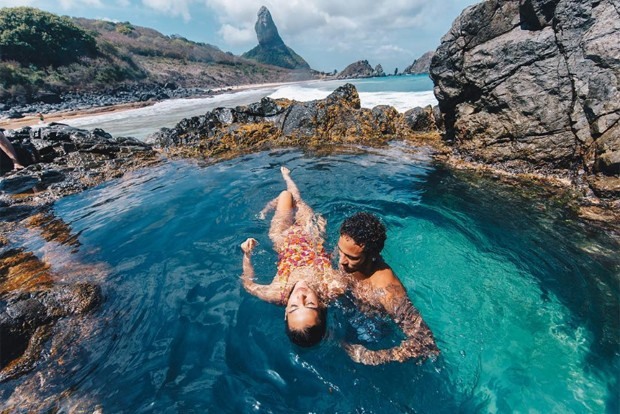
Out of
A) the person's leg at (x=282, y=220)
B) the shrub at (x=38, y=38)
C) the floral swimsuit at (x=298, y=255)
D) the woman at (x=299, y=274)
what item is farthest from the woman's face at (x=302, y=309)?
the shrub at (x=38, y=38)

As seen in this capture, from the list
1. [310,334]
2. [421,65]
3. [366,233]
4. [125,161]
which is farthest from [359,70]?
[310,334]

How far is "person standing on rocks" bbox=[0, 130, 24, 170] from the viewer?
920 cm

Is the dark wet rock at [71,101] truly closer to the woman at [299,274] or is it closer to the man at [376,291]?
the woman at [299,274]

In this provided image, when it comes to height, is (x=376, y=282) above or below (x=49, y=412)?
above

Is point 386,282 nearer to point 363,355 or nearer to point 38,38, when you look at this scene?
point 363,355

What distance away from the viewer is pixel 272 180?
8172 mm

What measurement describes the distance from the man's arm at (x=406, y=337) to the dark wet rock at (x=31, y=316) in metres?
3.49

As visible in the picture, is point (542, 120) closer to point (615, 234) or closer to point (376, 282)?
point (615, 234)

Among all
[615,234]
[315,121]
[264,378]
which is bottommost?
[264,378]

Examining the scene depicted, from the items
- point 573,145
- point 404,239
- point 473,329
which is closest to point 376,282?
point 473,329

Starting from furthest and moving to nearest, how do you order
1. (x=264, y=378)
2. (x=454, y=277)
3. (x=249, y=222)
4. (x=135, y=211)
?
(x=135, y=211)
(x=249, y=222)
(x=454, y=277)
(x=264, y=378)

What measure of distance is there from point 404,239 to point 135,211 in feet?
19.0

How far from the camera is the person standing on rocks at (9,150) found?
9195mm

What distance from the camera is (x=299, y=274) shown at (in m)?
4.12
